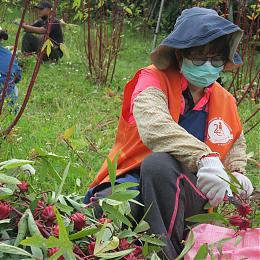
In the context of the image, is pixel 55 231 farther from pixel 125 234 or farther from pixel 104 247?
pixel 125 234

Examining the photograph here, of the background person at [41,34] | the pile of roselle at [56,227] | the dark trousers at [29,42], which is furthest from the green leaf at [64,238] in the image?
the dark trousers at [29,42]

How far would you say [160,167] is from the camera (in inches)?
83.3

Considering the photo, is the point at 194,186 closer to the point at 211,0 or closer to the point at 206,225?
the point at 206,225

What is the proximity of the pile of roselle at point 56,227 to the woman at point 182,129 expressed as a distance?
0.39 m

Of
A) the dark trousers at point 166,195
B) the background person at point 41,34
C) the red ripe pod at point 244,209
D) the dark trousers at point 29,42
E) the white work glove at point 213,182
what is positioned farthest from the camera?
the dark trousers at point 29,42

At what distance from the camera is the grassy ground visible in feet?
10.4

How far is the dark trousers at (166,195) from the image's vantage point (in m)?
2.11

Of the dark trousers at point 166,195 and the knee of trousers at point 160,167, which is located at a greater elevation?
the knee of trousers at point 160,167

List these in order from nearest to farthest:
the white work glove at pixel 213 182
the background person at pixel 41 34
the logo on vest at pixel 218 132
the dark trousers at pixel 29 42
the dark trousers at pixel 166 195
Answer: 1. the white work glove at pixel 213 182
2. the dark trousers at pixel 166 195
3. the logo on vest at pixel 218 132
4. the background person at pixel 41 34
5. the dark trousers at pixel 29 42

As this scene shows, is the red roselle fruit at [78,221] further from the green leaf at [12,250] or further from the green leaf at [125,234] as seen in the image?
the green leaf at [12,250]

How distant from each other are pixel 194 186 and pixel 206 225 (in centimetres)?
21

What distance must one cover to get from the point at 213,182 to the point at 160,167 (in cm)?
20

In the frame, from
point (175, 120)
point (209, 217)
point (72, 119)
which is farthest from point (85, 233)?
point (72, 119)

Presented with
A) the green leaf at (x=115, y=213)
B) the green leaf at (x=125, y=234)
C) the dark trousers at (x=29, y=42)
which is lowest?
the dark trousers at (x=29, y=42)
